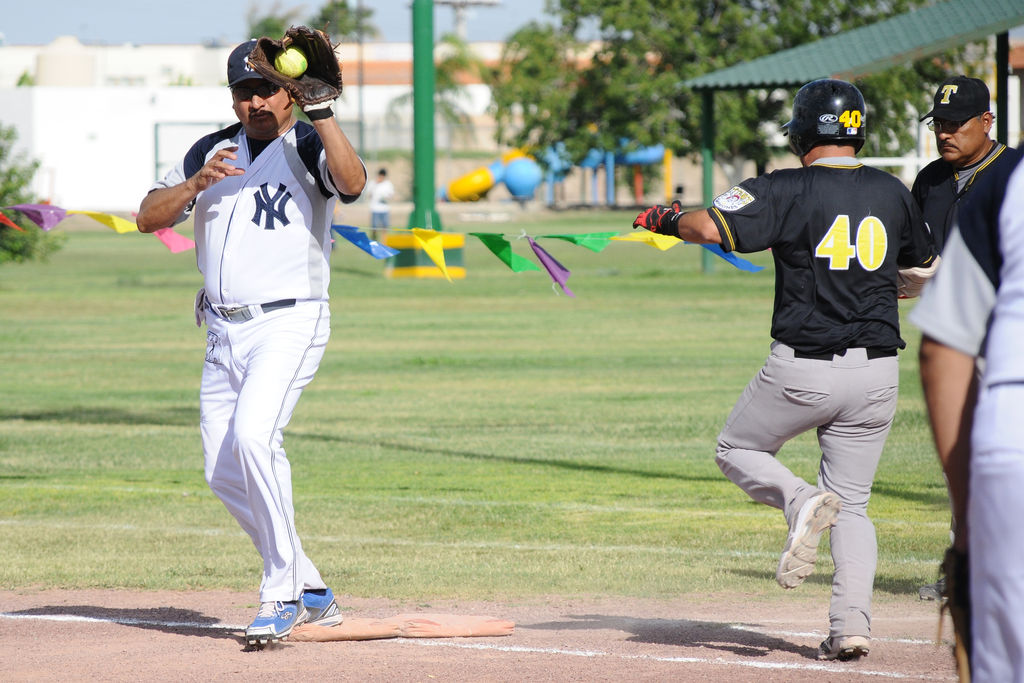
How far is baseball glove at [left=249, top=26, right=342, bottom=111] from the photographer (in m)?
5.33

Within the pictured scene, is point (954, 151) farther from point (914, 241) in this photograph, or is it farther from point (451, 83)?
point (451, 83)

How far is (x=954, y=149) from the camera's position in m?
6.75

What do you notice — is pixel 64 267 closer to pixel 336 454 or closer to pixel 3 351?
pixel 3 351

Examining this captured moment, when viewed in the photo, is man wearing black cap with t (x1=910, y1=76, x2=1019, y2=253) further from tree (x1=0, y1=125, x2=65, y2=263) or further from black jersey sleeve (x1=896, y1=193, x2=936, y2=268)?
tree (x1=0, y1=125, x2=65, y2=263)

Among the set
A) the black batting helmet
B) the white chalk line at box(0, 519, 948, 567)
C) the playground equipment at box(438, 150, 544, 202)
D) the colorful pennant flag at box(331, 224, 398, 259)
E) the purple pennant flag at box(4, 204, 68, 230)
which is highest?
the playground equipment at box(438, 150, 544, 202)

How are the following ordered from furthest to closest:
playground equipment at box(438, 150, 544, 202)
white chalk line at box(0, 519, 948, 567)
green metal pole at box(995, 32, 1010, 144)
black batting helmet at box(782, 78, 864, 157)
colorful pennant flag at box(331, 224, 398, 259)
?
playground equipment at box(438, 150, 544, 202) < green metal pole at box(995, 32, 1010, 144) < colorful pennant flag at box(331, 224, 398, 259) < white chalk line at box(0, 519, 948, 567) < black batting helmet at box(782, 78, 864, 157)

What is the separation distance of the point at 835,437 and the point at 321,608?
210 centimetres

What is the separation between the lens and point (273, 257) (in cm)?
546

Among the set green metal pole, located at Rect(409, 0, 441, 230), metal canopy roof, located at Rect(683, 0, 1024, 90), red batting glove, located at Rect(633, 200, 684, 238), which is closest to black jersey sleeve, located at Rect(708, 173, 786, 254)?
red batting glove, located at Rect(633, 200, 684, 238)

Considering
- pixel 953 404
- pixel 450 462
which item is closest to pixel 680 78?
pixel 450 462

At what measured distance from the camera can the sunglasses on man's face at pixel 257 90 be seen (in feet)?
18.1

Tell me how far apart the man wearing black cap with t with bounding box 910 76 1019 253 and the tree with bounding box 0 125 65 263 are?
23.5 meters

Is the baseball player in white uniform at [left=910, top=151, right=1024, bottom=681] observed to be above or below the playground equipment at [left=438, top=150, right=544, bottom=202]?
below

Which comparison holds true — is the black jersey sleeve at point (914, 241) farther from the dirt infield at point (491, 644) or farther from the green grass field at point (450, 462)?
the green grass field at point (450, 462)
